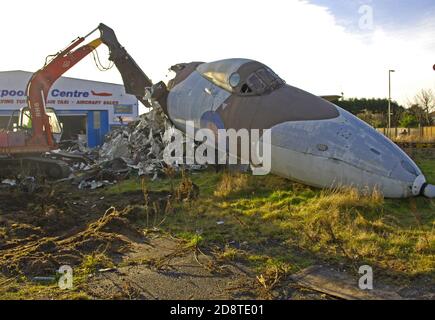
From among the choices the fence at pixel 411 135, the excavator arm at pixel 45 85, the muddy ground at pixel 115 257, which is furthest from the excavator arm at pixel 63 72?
the fence at pixel 411 135

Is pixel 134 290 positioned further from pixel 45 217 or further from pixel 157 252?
pixel 45 217

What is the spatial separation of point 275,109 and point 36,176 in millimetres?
9964

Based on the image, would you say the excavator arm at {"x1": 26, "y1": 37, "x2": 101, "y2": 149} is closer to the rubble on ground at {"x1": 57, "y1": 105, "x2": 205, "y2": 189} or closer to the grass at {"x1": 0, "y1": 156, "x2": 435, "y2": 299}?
the rubble on ground at {"x1": 57, "y1": 105, "x2": 205, "y2": 189}

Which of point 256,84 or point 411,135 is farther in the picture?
point 411,135

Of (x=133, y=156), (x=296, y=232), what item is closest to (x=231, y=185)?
(x=296, y=232)

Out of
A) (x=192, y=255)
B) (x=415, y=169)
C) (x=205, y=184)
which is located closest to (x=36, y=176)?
(x=205, y=184)

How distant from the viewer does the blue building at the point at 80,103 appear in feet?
109

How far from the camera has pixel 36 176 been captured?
15422 millimetres

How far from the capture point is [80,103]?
121 ft

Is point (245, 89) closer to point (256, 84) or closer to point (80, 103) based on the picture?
point (256, 84)

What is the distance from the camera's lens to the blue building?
33344 mm

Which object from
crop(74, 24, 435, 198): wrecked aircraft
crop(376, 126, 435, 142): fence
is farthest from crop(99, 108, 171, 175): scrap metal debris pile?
crop(376, 126, 435, 142): fence

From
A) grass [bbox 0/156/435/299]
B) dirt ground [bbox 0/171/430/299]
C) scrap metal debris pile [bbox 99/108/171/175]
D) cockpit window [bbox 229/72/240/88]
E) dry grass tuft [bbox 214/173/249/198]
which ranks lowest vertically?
dirt ground [bbox 0/171/430/299]

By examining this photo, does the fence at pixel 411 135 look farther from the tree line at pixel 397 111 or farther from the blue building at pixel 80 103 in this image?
the blue building at pixel 80 103
